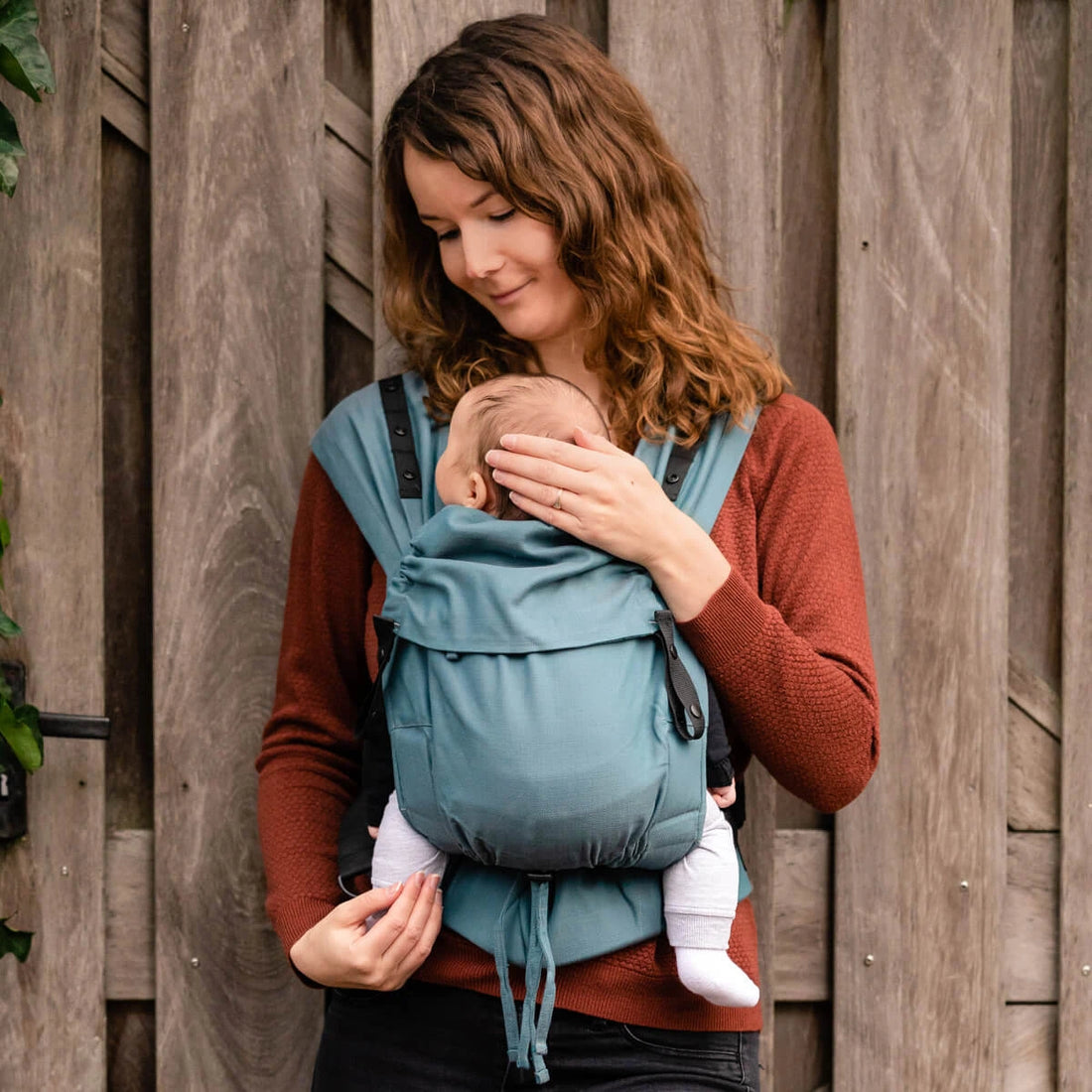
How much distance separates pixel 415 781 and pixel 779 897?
2.69ft

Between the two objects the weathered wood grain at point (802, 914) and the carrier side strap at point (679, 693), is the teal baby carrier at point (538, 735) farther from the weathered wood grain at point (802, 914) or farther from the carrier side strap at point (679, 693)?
the weathered wood grain at point (802, 914)

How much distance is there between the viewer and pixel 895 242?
179cm

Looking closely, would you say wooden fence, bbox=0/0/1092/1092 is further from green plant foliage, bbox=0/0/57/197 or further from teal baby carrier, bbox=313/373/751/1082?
teal baby carrier, bbox=313/373/751/1082

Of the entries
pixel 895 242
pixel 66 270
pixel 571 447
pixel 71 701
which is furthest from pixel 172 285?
pixel 895 242

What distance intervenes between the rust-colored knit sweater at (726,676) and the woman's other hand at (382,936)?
7 cm

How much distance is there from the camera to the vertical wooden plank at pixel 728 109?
5.83 feet

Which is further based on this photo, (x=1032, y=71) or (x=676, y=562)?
(x=1032, y=71)

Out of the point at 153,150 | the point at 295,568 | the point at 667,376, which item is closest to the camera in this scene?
the point at 667,376

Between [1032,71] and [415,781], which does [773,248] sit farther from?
[415,781]

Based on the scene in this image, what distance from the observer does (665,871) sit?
4.35 feet

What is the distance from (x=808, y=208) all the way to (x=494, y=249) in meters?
0.65

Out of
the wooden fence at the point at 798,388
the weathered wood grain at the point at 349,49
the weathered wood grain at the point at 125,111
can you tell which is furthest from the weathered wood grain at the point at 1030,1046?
the weathered wood grain at the point at 125,111

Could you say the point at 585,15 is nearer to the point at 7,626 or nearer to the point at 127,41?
the point at 127,41

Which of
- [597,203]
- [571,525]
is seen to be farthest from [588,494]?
[597,203]
